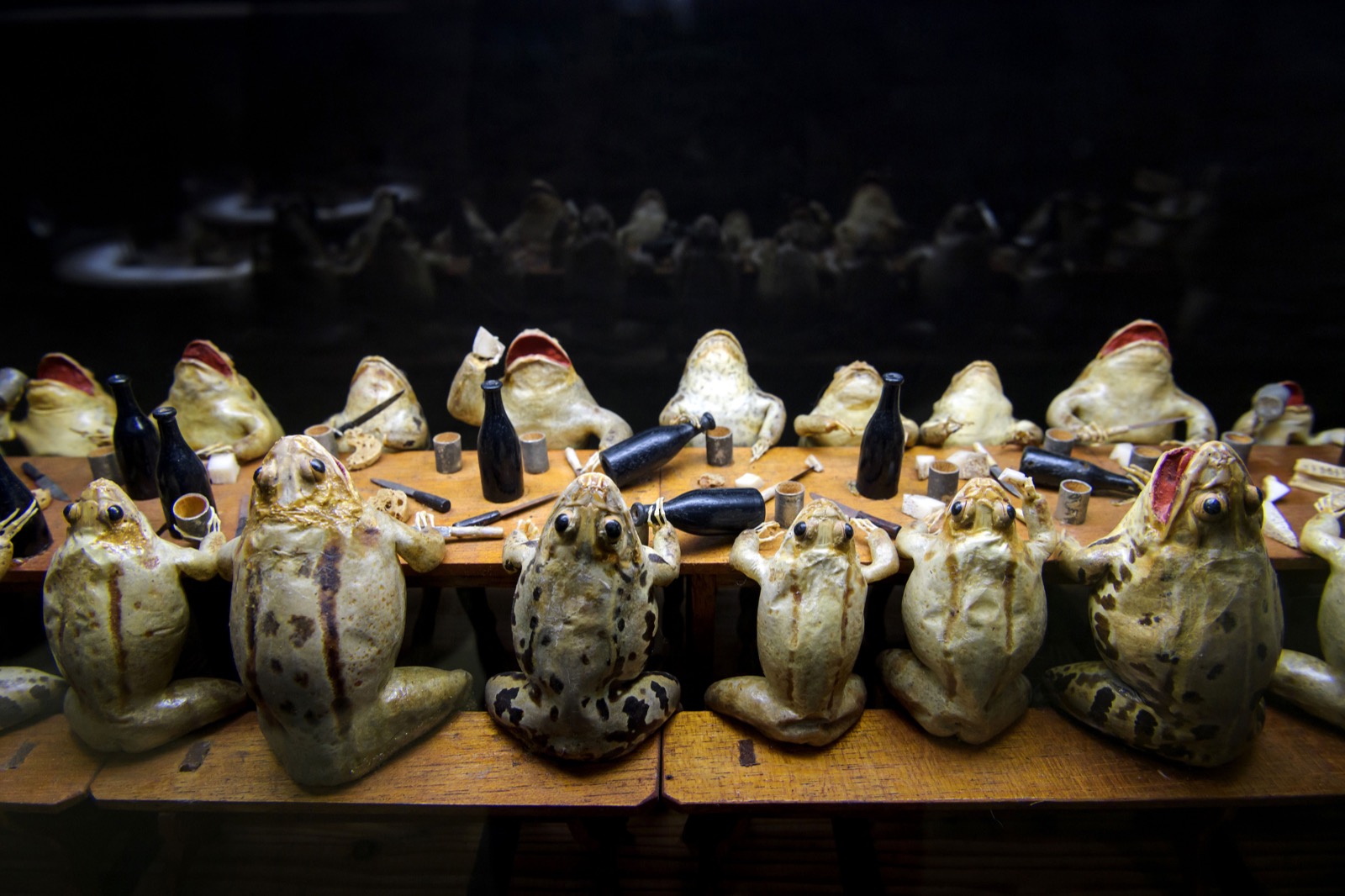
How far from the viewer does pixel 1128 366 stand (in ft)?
10.4

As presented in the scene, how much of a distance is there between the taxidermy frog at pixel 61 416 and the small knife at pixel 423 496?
1.54m

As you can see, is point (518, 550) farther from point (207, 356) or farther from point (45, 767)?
point (207, 356)

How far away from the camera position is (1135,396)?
3.20 metres

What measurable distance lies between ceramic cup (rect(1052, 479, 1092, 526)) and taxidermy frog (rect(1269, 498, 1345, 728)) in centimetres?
59

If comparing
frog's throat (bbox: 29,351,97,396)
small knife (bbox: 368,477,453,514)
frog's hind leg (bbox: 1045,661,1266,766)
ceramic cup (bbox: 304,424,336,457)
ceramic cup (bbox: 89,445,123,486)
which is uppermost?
frog's throat (bbox: 29,351,97,396)

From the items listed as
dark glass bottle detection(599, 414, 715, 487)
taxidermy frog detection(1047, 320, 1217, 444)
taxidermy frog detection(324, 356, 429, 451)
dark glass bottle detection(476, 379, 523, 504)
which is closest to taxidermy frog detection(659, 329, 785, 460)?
dark glass bottle detection(599, 414, 715, 487)

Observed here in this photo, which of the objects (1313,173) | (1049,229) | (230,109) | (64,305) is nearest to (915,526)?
(1049,229)

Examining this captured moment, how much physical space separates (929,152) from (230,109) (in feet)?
10.7

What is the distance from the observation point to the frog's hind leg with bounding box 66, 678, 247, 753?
199 cm

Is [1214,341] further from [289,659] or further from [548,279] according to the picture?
[289,659]

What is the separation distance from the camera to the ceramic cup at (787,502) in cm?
239

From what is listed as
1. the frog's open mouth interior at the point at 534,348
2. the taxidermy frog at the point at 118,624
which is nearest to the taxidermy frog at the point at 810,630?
the frog's open mouth interior at the point at 534,348

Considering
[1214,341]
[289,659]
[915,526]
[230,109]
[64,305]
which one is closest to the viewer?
[289,659]

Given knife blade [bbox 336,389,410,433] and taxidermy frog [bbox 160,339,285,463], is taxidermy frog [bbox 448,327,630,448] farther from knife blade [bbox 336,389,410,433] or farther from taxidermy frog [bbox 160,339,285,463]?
taxidermy frog [bbox 160,339,285,463]
